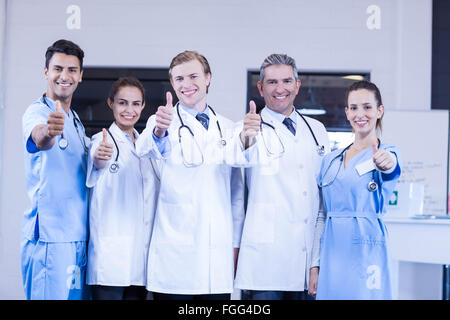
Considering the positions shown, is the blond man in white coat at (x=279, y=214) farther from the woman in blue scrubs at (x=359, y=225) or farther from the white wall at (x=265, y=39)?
the white wall at (x=265, y=39)

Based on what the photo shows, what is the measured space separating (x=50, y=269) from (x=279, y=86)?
3.12ft

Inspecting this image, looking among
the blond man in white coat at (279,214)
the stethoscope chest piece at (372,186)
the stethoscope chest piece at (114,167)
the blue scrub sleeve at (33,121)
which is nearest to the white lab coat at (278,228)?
the blond man in white coat at (279,214)

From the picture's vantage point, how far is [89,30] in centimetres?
268

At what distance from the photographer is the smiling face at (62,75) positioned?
170 cm

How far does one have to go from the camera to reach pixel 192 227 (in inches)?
64.1

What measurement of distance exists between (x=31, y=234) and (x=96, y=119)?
0.85 metres

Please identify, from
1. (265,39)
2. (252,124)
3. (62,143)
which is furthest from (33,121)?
(265,39)

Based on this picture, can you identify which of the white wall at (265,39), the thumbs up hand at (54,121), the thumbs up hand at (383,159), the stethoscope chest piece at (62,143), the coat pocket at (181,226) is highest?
the white wall at (265,39)

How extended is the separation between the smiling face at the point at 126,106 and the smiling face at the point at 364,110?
2.43ft

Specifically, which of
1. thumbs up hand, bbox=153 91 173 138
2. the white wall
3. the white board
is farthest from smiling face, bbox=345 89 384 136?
the white board

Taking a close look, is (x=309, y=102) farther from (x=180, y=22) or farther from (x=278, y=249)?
(x=278, y=249)

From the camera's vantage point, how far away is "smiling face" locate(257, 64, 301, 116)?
5.71 ft

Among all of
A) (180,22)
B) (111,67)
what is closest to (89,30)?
(111,67)

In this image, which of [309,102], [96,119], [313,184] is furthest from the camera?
[309,102]
